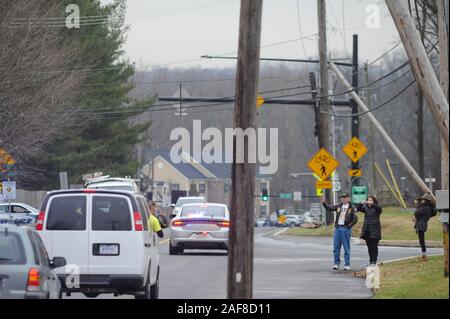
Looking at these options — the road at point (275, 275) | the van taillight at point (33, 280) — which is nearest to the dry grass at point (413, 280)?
the road at point (275, 275)

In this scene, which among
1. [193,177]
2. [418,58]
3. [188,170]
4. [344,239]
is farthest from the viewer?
[188,170]

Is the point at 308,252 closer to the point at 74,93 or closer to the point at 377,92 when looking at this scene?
the point at 74,93

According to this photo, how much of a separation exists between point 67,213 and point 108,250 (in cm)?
93

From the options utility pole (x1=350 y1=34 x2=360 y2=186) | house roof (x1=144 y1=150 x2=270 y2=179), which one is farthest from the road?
house roof (x1=144 y1=150 x2=270 y2=179)

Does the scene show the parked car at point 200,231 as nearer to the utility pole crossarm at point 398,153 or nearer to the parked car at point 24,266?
the utility pole crossarm at point 398,153

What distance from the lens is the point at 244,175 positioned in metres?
15.1

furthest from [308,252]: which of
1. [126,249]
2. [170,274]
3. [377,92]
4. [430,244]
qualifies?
[377,92]

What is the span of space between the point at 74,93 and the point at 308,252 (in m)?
20.3

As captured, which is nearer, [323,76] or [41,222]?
[41,222]

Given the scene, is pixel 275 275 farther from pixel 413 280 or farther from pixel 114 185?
pixel 114 185

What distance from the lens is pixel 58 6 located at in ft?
170

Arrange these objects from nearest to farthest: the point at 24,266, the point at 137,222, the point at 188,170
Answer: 1. the point at 24,266
2. the point at 137,222
3. the point at 188,170

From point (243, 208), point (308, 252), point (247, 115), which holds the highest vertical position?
point (247, 115)

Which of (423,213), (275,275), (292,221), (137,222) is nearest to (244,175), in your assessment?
(137,222)
